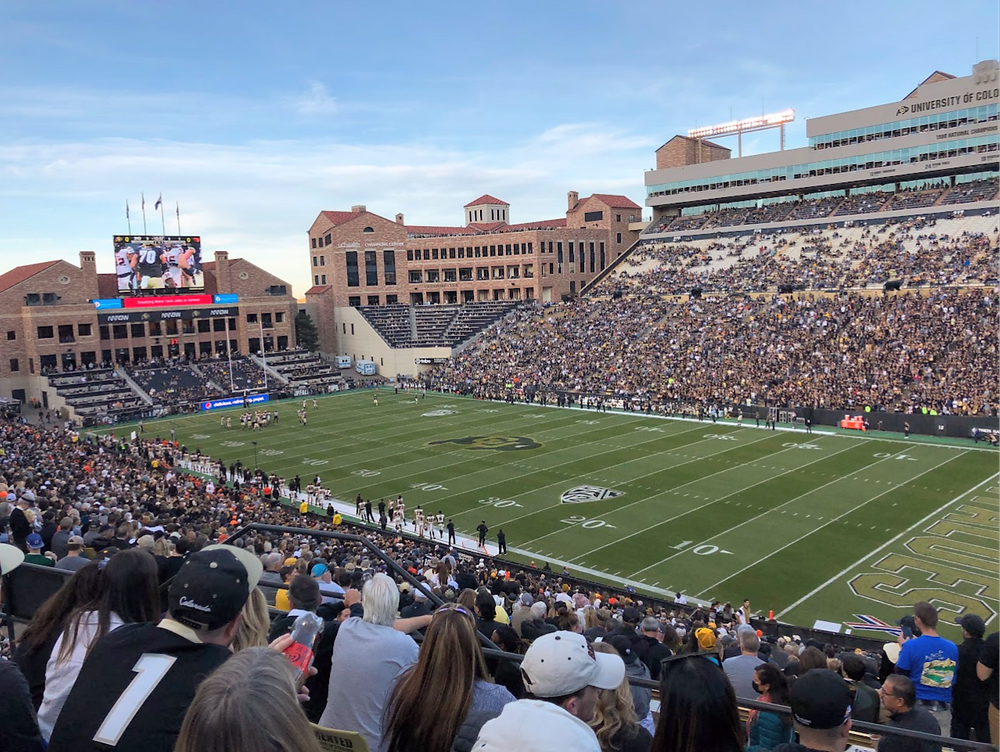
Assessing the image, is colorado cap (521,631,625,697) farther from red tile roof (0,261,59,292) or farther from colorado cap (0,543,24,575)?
red tile roof (0,261,59,292)

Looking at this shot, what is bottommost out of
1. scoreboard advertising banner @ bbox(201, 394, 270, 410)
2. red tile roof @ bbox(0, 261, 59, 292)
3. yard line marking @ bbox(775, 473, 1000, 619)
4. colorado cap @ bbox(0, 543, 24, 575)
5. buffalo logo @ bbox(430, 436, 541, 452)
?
yard line marking @ bbox(775, 473, 1000, 619)

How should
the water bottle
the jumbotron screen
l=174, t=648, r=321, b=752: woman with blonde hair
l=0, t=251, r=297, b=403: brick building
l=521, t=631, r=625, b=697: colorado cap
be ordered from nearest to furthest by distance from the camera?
l=174, t=648, r=321, b=752: woman with blonde hair < l=521, t=631, r=625, b=697: colorado cap < the water bottle < l=0, t=251, r=297, b=403: brick building < the jumbotron screen

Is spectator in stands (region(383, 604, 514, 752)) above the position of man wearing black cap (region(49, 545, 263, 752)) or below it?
below

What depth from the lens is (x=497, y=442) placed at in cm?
3981

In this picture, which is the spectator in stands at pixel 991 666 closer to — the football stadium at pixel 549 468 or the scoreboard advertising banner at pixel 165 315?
the football stadium at pixel 549 468

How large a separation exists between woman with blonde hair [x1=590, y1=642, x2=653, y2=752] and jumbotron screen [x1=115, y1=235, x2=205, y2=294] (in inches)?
2555

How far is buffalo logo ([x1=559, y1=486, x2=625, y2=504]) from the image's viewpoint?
2877 cm

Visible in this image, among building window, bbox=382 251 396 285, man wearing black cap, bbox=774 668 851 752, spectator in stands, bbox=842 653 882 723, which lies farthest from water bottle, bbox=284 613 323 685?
building window, bbox=382 251 396 285

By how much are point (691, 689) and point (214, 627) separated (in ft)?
6.71

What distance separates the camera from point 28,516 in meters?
12.2

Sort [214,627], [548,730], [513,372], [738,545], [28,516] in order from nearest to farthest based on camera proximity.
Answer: [548,730], [214,627], [28,516], [738,545], [513,372]

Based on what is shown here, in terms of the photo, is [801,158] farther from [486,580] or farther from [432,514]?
[486,580]

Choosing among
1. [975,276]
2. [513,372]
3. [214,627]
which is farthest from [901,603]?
[513,372]

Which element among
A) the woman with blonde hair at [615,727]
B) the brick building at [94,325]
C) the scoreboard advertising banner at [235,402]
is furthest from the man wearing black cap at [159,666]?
the brick building at [94,325]
